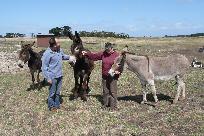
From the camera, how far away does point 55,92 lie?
13188 mm

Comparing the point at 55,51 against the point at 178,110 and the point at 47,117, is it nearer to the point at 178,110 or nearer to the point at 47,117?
the point at 47,117

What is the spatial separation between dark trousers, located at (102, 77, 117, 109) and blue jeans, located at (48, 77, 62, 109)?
1.50m

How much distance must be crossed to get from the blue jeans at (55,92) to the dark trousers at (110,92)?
150 centimetres

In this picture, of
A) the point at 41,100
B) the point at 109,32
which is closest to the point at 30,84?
the point at 41,100

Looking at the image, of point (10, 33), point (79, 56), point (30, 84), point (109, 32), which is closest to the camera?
point (79, 56)

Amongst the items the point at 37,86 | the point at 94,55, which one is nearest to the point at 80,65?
the point at 94,55

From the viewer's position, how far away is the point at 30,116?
12859 mm

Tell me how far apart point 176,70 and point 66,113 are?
4198 millimetres

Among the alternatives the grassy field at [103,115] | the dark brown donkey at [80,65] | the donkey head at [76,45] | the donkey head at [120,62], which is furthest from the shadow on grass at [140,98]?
the donkey head at [76,45]

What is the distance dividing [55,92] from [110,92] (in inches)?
72.7

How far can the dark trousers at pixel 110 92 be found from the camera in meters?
12.9

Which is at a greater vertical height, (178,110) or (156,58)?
(156,58)

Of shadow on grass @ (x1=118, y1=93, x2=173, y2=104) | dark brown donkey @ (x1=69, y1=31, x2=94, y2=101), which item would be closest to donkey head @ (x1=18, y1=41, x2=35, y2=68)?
dark brown donkey @ (x1=69, y1=31, x2=94, y2=101)

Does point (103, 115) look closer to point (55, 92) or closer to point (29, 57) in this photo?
point (55, 92)
